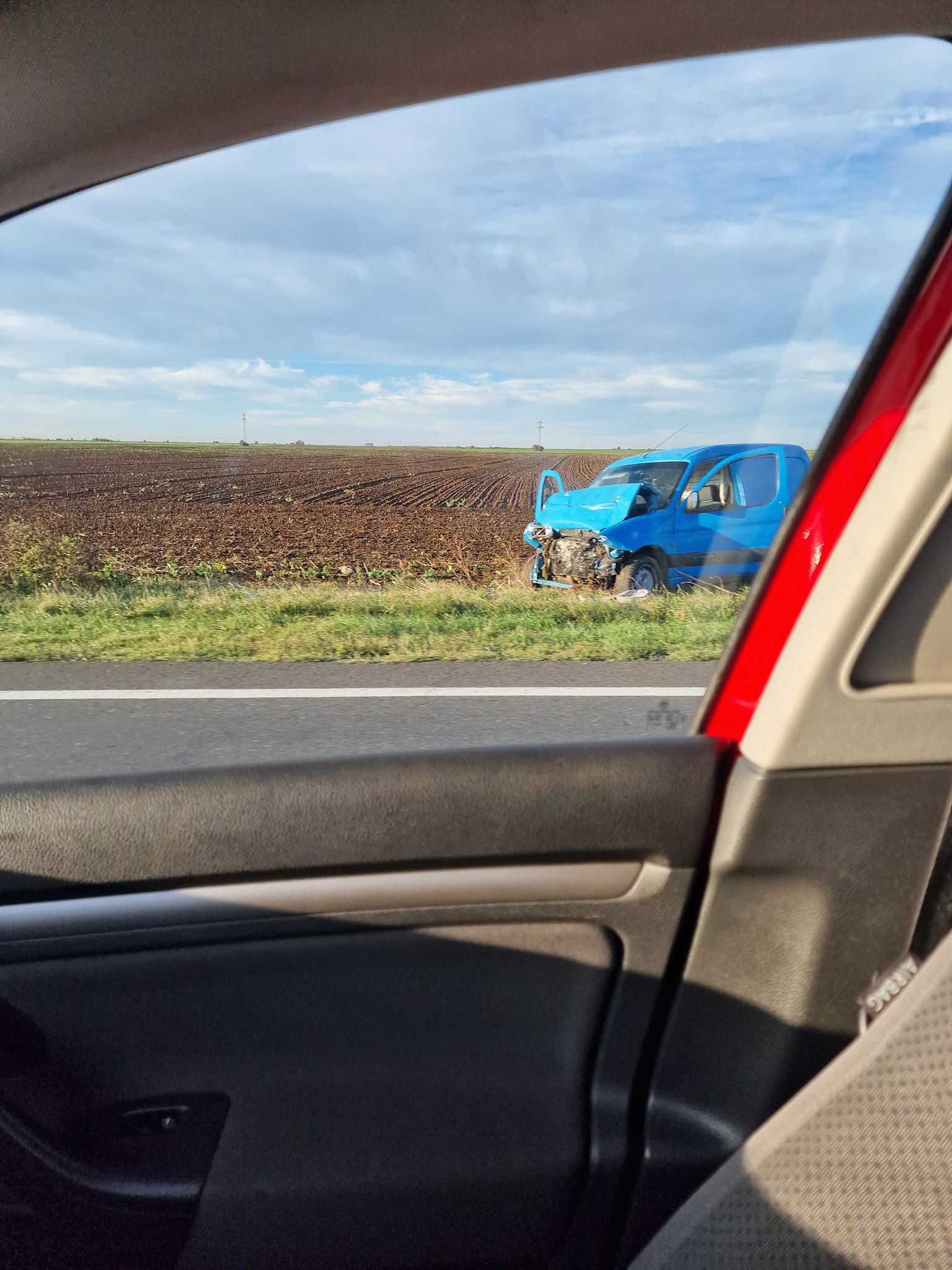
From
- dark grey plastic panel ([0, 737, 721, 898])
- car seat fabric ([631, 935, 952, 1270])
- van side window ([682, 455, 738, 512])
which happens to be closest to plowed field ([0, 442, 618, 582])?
van side window ([682, 455, 738, 512])

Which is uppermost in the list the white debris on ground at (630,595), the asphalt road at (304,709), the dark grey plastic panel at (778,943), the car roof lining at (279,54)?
the car roof lining at (279,54)

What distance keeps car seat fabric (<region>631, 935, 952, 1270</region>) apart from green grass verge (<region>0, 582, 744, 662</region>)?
2.65 ft

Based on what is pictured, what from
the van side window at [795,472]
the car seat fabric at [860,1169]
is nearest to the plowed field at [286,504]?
the van side window at [795,472]

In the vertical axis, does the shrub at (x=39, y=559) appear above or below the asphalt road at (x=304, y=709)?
above

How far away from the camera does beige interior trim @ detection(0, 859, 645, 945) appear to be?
4.91 feet

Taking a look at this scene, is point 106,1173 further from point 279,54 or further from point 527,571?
point 279,54

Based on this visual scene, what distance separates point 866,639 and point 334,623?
3.25 ft

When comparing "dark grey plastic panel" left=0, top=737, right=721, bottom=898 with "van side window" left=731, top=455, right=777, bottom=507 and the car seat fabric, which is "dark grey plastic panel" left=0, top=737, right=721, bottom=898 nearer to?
"van side window" left=731, top=455, right=777, bottom=507

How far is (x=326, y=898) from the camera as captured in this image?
60.6 inches

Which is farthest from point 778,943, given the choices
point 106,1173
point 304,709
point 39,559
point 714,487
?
point 39,559

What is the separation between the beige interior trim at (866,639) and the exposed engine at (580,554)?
0.42m

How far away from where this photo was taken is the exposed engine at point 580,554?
185 centimetres

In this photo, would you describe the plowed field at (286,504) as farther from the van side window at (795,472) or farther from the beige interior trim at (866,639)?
the beige interior trim at (866,639)

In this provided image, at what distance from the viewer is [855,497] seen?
4.83 feet
